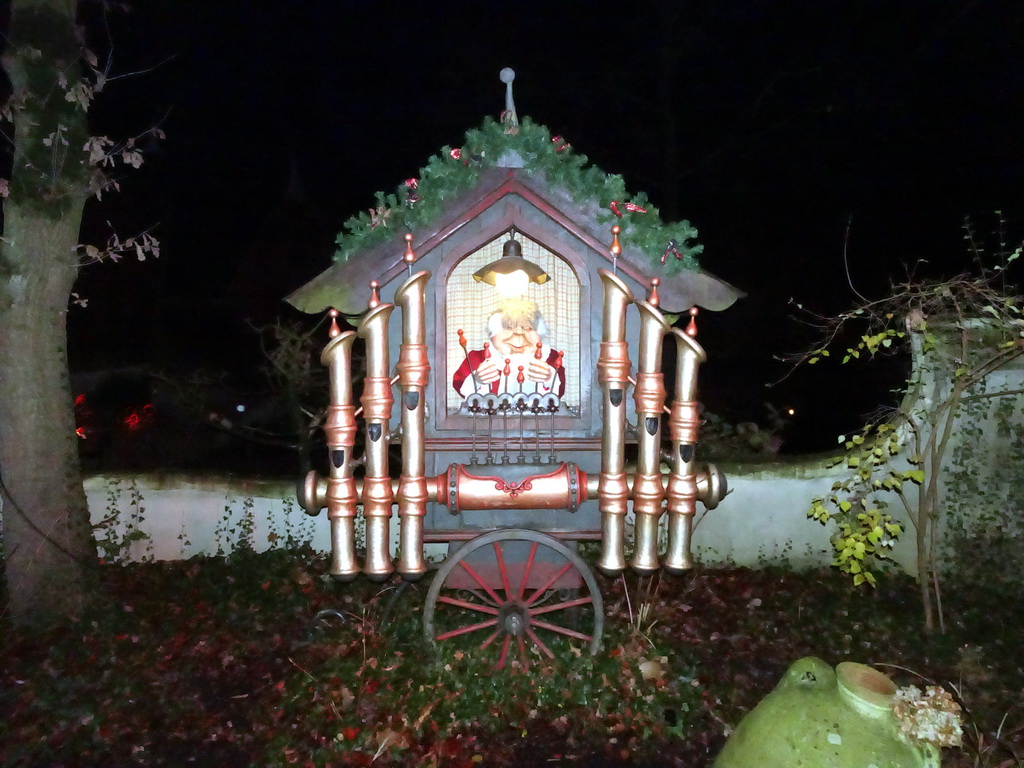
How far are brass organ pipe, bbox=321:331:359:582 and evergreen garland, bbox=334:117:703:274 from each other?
0.71 meters

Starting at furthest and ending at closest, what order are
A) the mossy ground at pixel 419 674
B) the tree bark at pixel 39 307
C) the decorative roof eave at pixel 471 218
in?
the tree bark at pixel 39 307 < the decorative roof eave at pixel 471 218 < the mossy ground at pixel 419 674

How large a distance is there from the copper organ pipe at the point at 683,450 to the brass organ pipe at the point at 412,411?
55.3 inches

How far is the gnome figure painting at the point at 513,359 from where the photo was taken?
4.05 m

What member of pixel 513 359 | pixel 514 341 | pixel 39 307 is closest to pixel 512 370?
pixel 513 359

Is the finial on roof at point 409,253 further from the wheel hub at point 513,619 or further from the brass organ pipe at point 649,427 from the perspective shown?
the wheel hub at point 513,619

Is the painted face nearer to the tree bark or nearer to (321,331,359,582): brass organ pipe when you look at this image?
(321,331,359,582): brass organ pipe

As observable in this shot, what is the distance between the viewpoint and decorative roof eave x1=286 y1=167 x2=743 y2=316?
381cm

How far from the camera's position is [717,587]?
536 cm

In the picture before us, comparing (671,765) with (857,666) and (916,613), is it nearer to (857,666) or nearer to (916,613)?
(857,666)

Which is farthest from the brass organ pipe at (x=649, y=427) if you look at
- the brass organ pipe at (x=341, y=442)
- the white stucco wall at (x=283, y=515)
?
the white stucco wall at (x=283, y=515)

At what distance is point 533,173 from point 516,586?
2548 millimetres

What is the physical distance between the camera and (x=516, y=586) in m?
4.28

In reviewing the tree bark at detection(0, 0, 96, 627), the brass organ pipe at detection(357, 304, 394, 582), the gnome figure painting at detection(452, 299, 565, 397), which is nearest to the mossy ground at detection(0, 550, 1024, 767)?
the tree bark at detection(0, 0, 96, 627)

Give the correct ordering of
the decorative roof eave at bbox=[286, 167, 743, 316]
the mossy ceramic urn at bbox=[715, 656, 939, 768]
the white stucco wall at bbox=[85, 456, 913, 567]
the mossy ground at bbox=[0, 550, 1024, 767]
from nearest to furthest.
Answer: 1. the mossy ceramic urn at bbox=[715, 656, 939, 768]
2. the mossy ground at bbox=[0, 550, 1024, 767]
3. the decorative roof eave at bbox=[286, 167, 743, 316]
4. the white stucco wall at bbox=[85, 456, 913, 567]
